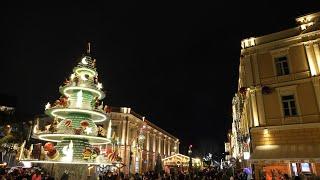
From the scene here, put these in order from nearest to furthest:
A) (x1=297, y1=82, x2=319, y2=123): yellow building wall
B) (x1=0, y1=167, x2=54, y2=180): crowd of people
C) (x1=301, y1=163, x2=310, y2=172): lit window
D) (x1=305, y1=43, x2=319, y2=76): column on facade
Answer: (x1=0, y1=167, x2=54, y2=180): crowd of people, (x1=297, y1=82, x2=319, y2=123): yellow building wall, (x1=301, y1=163, x2=310, y2=172): lit window, (x1=305, y1=43, x2=319, y2=76): column on facade

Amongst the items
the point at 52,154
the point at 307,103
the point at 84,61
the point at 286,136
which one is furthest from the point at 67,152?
the point at 307,103

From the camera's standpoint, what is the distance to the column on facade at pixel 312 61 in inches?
778

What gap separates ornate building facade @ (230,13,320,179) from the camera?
1867 cm

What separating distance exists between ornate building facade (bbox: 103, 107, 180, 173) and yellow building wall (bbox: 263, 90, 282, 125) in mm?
25059

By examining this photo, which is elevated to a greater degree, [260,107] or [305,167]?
[260,107]

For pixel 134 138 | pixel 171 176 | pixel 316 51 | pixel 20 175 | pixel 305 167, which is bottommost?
pixel 171 176

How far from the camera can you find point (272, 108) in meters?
20.7

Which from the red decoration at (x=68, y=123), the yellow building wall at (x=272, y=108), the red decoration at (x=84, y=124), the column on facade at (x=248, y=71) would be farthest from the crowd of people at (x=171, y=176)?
the column on facade at (x=248, y=71)

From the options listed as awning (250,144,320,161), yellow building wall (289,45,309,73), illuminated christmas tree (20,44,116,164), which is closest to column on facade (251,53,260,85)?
yellow building wall (289,45,309,73)

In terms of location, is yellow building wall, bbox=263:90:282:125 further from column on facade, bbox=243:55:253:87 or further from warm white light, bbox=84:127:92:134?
warm white light, bbox=84:127:92:134

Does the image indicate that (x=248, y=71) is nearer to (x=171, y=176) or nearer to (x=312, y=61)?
(x=312, y=61)

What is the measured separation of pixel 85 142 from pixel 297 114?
15248 mm

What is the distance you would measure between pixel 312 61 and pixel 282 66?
84.0 inches

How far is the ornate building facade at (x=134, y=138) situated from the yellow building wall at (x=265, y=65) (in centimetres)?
2508
